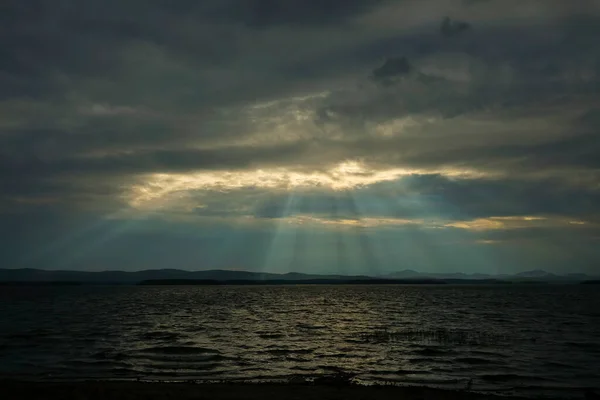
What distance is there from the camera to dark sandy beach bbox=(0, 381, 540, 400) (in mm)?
20859

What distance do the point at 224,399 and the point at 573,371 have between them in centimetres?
2154

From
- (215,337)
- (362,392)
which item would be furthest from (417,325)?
(362,392)

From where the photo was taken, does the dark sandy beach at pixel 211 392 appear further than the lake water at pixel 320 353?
No

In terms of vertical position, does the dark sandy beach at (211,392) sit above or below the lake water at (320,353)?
above

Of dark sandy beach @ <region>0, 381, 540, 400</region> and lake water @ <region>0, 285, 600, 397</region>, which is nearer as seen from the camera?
dark sandy beach @ <region>0, 381, 540, 400</region>

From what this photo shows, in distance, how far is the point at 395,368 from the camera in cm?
3112

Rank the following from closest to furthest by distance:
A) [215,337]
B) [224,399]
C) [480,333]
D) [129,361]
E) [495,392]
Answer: [224,399]
[495,392]
[129,361]
[215,337]
[480,333]

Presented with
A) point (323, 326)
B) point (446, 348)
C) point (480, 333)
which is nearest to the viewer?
point (446, 348)

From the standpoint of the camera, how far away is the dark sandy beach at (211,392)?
68.4 ft

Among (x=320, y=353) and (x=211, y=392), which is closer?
(x=211, y=392)

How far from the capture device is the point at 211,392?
22797 millimetres

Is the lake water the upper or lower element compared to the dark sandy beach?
lower

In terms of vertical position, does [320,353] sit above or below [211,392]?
below

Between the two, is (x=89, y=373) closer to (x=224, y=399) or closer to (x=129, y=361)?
(x=129, y=361)
